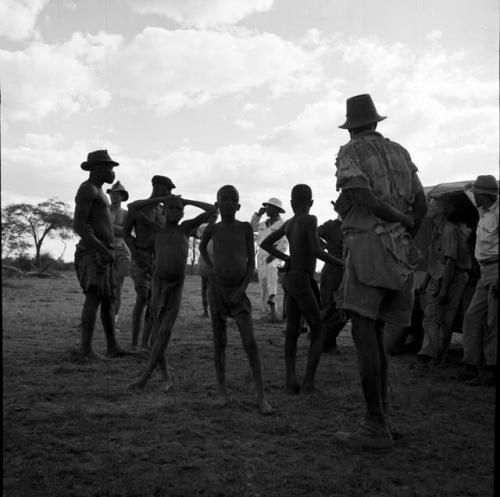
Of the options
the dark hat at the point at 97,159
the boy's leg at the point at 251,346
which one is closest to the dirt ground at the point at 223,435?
the boy's leg at the point at 251,346

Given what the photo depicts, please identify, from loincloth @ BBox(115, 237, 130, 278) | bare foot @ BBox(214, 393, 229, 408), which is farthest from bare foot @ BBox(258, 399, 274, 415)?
loincloth @ BBox(115, 237, 130, 278)

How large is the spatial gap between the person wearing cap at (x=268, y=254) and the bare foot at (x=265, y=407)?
17.6 ft

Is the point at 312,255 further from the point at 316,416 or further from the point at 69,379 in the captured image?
the point at 69,379

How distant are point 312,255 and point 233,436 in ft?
5.71

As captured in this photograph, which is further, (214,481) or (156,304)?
(156,304)

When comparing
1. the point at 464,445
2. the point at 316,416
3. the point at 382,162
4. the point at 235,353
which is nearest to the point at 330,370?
the point at 235,353

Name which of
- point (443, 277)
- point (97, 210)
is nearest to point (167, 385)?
point (97, 210)

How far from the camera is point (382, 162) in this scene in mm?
3496

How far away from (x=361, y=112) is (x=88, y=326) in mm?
3693

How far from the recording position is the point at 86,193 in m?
6.05

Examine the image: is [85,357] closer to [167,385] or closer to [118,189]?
[167,385]

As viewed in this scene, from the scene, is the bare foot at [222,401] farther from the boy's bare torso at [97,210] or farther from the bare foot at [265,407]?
the boy's bare torso at [97,210]

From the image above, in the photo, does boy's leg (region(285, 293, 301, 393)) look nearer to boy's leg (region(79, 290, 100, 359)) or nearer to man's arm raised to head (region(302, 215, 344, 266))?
man's arm raised to head (region(302, 215, 344, 266))

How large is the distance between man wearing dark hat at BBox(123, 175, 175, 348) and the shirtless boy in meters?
1.36
